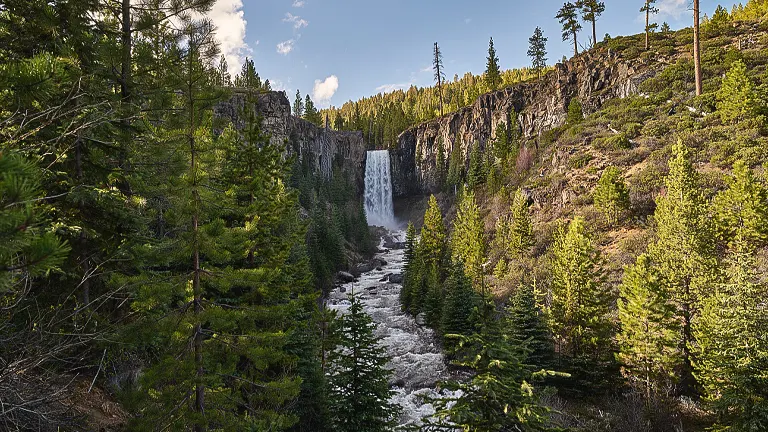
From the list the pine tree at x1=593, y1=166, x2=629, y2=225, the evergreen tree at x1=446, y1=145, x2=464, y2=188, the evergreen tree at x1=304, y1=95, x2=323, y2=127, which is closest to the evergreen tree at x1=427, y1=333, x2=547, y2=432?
the pine tree at x1=593, y1=166, x2=629, y2=225

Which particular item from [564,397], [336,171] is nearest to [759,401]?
[564,397]

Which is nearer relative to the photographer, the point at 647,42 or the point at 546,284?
the point at 546,284

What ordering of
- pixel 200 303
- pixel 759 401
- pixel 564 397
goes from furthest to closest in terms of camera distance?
pixel 564 397, pixel 759 401, pixel 200 303

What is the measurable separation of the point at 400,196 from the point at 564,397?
78.4m

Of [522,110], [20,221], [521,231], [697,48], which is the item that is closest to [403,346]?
[521,231]

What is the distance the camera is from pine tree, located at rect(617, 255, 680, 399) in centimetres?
1348

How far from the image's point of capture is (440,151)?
82.1 metres

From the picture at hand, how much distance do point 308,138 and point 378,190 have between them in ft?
78.7

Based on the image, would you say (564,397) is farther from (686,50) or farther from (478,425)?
(686,50)

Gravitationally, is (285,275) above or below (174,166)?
below

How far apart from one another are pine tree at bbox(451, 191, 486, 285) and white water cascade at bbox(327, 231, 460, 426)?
6.80m

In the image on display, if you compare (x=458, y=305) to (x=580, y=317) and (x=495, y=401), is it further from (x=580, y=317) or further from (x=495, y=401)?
(x=495, y=401)

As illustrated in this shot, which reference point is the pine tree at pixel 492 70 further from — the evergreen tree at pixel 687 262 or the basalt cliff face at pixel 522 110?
the evergreen tree at pixel 687 262

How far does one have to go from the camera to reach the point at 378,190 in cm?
9150
